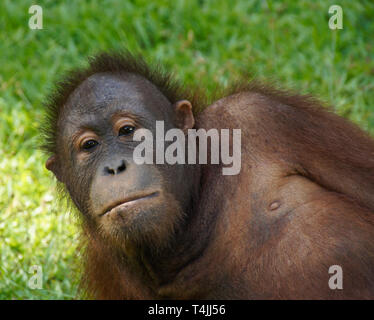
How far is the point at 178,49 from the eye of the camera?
7.58m

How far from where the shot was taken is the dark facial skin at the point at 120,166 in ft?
12.5

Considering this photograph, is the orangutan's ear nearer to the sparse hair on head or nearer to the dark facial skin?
the dark facial skin

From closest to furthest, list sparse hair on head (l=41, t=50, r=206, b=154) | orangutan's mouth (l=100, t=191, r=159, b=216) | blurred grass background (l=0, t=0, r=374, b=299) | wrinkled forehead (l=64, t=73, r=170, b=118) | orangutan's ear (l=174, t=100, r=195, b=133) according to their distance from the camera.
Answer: orangutan's mouth (l=100, t=191, r=159, b=216) < wrinkled forehead (l=64, t=73, r=170, b=118) < orangutan's ear (l=174, t=100, r=195, b=133) < sparse hair on head (l=41, t=50, r=206, b=154) < blurred grass background (l=0, t=0, r=374, b=299)

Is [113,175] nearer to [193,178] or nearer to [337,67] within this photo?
[193,178]

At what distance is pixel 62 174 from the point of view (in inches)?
174

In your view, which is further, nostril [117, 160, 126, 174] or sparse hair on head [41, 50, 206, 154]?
sparse hair on head [41, 50, 206, 154]

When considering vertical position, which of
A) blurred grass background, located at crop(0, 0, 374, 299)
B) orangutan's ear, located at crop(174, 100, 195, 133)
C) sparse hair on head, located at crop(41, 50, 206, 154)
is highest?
blurred grass background, located at crop(0, 0, 374, 299)

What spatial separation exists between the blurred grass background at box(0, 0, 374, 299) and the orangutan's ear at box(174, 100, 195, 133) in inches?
73.7

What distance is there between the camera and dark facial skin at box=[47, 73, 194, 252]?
380cm

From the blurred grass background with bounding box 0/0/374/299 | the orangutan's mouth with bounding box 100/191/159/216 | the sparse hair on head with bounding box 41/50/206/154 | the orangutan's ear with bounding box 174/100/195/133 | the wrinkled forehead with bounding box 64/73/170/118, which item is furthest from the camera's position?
the blurred grass background with bounding box 0/0/374/299

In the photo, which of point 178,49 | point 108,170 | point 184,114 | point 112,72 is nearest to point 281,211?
point 184,114

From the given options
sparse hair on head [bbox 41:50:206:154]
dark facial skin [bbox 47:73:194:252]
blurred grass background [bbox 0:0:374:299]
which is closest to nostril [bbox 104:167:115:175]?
dark facial skin [bbox 47:73:194:252]

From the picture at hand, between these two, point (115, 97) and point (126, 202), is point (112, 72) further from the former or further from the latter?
point (126, 202)

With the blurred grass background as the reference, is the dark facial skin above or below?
below
